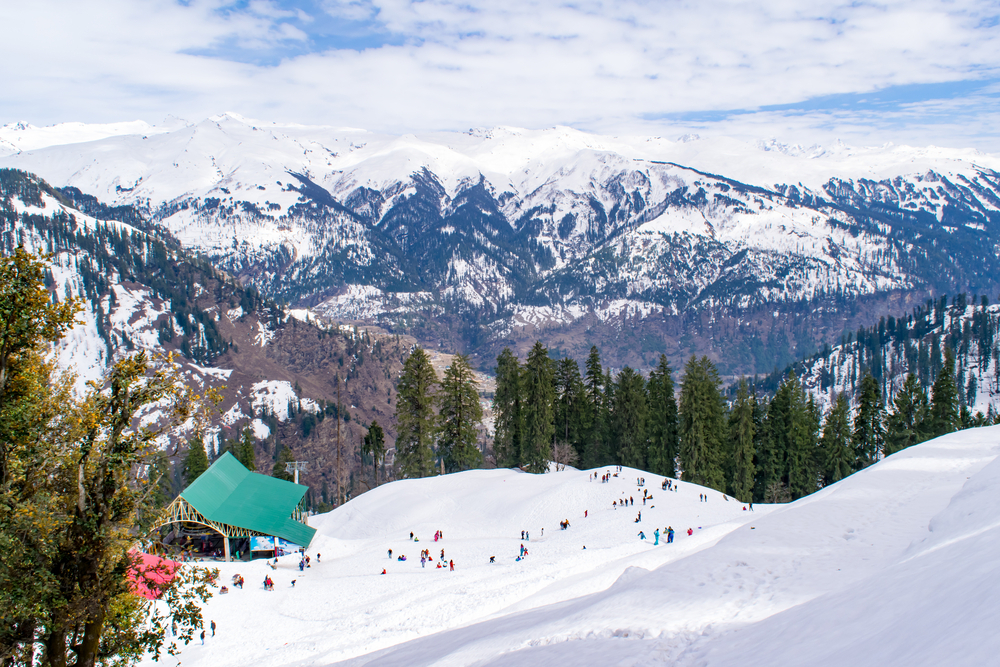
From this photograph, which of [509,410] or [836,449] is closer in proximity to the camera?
[836,449]

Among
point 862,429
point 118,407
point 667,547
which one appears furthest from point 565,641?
point 862,429

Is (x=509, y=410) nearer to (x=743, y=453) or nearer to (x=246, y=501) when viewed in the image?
(x=743, y=453)

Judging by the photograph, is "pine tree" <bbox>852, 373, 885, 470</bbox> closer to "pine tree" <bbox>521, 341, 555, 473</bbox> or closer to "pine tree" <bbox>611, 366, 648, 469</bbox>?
"pine tree" <bbox>611, 366, 648, 469</bbox>

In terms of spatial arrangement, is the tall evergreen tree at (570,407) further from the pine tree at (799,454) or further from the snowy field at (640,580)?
the pine tree at (799,454)

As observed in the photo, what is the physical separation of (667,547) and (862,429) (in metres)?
49.9

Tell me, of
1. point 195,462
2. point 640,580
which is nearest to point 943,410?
point 640,580

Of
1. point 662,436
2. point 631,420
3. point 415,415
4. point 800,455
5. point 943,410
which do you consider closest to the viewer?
point 415,415

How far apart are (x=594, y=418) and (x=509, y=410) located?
1224 centimetres

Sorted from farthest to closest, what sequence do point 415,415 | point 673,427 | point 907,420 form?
point 907,420 < point 673,427 < point 415,415

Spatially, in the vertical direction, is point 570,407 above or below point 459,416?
below

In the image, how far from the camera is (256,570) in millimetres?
42531

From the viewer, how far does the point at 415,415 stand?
68125 mm

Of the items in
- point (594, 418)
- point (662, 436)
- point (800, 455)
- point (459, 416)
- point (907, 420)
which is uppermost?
point (459, 416)

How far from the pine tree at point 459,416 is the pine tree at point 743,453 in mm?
29230
